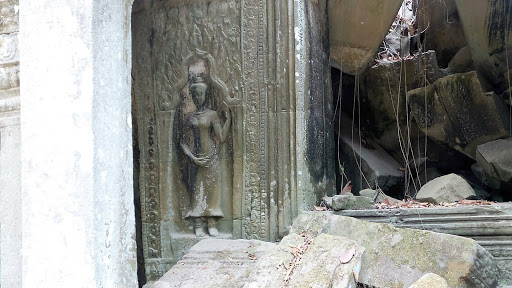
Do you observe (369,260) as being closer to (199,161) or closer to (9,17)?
(199,161)

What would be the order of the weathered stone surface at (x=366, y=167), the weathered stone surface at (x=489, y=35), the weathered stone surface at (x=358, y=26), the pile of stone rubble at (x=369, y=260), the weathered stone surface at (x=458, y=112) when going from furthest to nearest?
1. the weathered stone surface at (x=366, y=167)
2. the weathered stone surface at (x=489, y=35)
3. the weathered stone surface at (x=358, y=26)
4. the weathered stone surface at (x=458, y=112)
5. the pile of stone rubble at (x=369, y=260)

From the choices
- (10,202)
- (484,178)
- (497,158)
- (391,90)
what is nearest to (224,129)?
(10,202)

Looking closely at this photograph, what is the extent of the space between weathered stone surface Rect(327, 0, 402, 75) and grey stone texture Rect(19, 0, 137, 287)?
11.0 ft

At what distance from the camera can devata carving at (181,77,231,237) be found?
6000 millimetres

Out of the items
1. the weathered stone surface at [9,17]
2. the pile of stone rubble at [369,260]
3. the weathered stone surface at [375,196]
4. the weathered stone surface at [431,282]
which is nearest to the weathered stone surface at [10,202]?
the weathered stone surface at [9,17]

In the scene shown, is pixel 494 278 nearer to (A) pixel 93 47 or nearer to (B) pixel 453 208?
(B) pixel 453 208

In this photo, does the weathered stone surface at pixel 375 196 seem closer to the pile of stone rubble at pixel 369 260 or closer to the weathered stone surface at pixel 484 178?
the weathered stone surface at pixel 484 178

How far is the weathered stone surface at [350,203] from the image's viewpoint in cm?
547

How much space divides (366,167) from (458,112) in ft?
3.91

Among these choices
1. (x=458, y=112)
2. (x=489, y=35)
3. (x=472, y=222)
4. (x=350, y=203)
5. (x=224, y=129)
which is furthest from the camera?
(x=489, y=35)

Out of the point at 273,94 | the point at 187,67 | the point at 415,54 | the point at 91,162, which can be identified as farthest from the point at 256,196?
the point at 415,54

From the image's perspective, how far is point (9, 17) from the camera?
4051 millimetres

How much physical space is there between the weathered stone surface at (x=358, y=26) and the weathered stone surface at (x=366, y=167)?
0.95 meters

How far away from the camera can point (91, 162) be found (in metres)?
3.76
